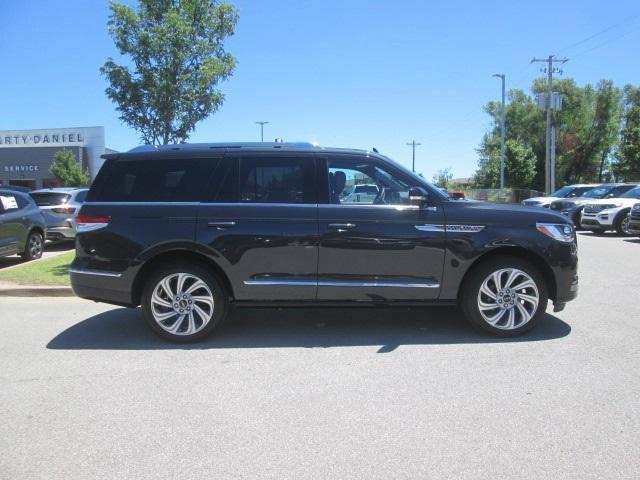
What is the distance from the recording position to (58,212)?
13180 mm

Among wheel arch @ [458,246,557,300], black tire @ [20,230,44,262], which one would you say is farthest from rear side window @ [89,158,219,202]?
black tire @ [20,230,44,262]

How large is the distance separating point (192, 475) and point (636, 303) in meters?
6.22

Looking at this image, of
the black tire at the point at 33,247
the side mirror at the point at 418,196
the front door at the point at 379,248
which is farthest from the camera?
the black tire at the point at 33,247

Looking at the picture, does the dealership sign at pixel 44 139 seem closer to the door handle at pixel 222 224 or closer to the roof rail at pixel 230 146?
the roof rail at pixel 230 146

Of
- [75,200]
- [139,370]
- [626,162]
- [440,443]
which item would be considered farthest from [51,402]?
[626,162]

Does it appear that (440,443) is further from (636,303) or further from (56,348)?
(636,303)

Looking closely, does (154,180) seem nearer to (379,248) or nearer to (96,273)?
(96,273)

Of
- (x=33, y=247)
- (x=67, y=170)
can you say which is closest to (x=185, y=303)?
(x=33, y=247)

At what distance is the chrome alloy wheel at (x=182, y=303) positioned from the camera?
17.6 feet

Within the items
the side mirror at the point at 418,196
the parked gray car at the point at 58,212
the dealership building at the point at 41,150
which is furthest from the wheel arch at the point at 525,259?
the dealership building at the point at 41,150

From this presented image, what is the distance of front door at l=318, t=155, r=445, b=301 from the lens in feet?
17.3

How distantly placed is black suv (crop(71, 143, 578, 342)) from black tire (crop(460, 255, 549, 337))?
1 centimetres

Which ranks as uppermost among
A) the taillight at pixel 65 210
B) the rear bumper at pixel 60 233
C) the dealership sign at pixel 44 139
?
the dealership sign at pixel 44 139

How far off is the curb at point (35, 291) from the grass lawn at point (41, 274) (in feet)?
0.72
